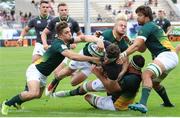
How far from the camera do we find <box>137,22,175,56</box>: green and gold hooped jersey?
1105cm

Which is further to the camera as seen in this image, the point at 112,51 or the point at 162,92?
the point at 162,92

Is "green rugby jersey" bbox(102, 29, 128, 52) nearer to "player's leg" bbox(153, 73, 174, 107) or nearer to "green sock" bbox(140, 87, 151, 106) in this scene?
"player's leg" bbox(153, 73, 174, 107)

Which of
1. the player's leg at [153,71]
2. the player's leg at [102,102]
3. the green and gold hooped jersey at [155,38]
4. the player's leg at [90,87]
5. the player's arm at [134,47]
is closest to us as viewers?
the player's leg at [153,71]

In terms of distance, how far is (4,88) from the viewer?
1573 cm

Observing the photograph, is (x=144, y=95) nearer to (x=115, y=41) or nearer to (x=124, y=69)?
(x=124, y=69)

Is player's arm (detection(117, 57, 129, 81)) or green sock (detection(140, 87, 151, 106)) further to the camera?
player's arm (detection(117, 57, 129, 81))

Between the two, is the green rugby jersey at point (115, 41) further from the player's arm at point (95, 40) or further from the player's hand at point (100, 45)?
the player's hand at point (100, 45)

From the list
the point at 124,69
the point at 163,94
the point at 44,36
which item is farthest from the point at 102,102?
the point at 44,36

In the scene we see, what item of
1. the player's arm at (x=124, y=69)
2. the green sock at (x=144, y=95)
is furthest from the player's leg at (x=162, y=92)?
the green sock at (x=144, y=95)

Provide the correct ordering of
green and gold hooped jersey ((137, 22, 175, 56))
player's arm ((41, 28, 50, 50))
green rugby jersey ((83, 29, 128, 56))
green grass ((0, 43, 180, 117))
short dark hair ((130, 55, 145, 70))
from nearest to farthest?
green grass ((0, 43, 180, 117)), green and gold hooped jersey ((137, 22, 175, 56)), short dark hair ((130, 55, 145, 70)), green rugby jersey ((83, 29, 128, 56)), player's arm ((41, 28, 50, 50))

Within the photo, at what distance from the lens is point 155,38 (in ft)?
36.8

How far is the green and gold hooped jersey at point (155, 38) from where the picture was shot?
1105cm

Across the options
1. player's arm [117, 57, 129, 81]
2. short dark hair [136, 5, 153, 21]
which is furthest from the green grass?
short dark hair [136, 5, 153, 21]

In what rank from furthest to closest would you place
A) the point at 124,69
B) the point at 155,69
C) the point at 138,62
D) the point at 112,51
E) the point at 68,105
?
1. the point at 68,105
2. the point at 138,62
3. the point at 124,69
4. the point at 155,69
5. the point at 112,51
